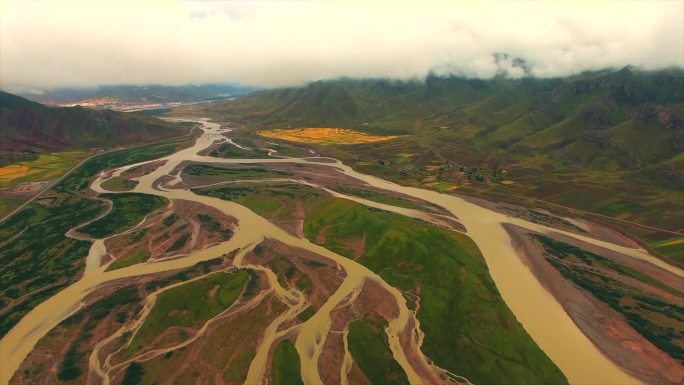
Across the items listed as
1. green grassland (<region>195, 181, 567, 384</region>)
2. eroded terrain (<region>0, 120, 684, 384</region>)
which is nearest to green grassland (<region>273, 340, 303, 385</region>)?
A: eroded terrain (<region>0, 120, 684, 384</region>)

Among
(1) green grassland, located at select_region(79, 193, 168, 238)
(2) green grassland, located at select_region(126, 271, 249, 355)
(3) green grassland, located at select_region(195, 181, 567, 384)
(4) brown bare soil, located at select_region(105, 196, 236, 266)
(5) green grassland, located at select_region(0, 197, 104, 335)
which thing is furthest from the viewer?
(1) green grassland, located at select_region(79, 193, 168, 238)

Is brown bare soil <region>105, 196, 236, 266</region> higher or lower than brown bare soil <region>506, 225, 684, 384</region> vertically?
lower

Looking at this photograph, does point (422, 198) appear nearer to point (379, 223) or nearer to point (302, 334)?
point (379, 223)

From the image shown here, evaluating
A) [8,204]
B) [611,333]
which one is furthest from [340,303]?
[8,204]

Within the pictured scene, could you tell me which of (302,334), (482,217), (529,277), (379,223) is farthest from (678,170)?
(302,334)

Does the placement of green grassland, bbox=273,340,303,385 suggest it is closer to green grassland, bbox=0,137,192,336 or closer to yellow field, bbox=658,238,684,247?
green grassland, bbox=0,137,192,336

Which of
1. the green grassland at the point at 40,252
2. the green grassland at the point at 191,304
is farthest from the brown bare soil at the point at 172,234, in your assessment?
the green grassland at the point at 191,304
